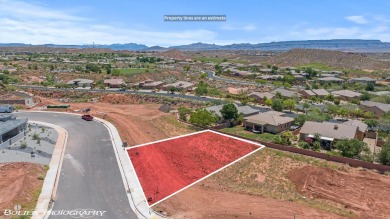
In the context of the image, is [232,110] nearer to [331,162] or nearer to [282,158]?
[282,158]

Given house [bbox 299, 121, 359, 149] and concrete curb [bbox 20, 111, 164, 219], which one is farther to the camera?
house [bbox 299, 121, 359, 149]

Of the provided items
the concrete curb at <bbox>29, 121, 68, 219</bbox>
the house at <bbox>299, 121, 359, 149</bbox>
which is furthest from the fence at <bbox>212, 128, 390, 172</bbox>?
the concrete curb at <bbox>29, 121, 68, 219</bbox>

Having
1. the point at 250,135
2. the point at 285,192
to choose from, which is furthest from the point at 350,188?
the point at 250,135

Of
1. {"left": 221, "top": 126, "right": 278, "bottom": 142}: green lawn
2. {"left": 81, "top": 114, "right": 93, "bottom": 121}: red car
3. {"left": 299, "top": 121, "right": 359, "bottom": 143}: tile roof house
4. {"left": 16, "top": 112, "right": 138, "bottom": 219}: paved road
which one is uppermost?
{"left": 81, "top": 114, "right": 93, "bottom": 121}: red car

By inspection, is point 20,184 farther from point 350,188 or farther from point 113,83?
point 113,83

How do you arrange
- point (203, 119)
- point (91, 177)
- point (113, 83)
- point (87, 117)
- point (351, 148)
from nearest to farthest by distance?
point (91, 177) < point (351, 148) < point (203, 119) < point (87, 117) < point (113, 83)

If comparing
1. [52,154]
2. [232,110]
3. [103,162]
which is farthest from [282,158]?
[52,154]

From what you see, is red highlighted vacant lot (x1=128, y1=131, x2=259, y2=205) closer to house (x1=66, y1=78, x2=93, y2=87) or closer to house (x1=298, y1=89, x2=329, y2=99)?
house (x1=298, y1=89, x2=329, y2=99)
